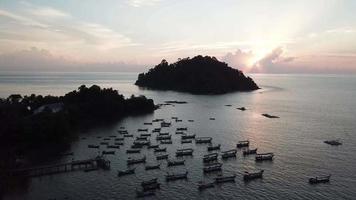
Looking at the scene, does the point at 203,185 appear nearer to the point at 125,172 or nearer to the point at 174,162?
the point at 174,162

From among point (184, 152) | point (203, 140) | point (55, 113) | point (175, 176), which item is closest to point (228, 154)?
point (184, 152)

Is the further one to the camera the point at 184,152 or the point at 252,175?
the point at 184,152

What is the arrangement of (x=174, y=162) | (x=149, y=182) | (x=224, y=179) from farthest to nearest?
(x=174, y=162), (x=224, y=179), (x=149, y=182)

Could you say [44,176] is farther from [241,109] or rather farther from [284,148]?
[241,109]

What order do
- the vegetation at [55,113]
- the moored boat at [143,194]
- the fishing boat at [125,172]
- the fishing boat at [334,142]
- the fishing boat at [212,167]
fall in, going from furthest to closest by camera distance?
the fishing boat at [334,142] < the vegetation at [55,113] < the fishing boat at [212,167] < the fishing boat at [125,172] < the moored boat at [143,194]

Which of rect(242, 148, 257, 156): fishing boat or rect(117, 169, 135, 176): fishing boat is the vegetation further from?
rect(242, 148, 257, 156): fishing boat

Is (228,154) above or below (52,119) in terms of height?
below

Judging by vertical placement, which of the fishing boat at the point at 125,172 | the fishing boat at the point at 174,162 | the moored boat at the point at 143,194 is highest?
the fishing boat at the point at 174,162

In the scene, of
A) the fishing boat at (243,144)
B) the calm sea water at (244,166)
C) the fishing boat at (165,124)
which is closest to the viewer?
the calm sea water at (244,166)

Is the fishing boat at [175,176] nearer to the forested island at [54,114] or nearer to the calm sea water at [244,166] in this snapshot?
the calm sea water at [244,166]

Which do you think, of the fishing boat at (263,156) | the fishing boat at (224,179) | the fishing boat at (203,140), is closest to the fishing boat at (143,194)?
the fishing boat at (224,179)
